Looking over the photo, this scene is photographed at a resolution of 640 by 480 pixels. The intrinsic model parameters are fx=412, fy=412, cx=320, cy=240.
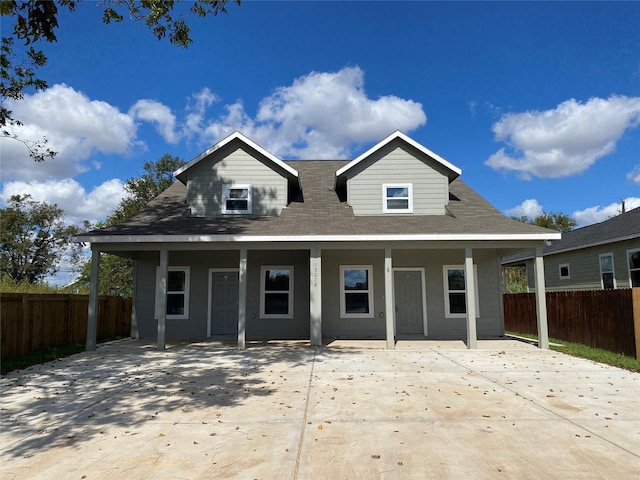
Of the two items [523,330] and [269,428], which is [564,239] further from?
[269,428]

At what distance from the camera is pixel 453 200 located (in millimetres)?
14383

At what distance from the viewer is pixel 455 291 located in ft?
44.5

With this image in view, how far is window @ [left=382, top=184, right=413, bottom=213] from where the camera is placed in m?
13.4

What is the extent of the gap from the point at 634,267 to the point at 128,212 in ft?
97.8

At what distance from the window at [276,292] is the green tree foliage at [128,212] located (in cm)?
1864

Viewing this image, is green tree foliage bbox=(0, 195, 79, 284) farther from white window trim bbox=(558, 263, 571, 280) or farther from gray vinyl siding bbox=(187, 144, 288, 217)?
white window trim bbox=(558, 263, 571, 280)

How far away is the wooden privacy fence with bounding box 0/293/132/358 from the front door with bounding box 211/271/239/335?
365 centimetres

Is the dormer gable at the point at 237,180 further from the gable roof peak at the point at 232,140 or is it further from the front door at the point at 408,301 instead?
the front door at the point at 408,301

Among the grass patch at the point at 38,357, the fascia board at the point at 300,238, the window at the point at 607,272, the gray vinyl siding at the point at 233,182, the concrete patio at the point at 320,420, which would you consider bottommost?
the concrete patio at the point at 320,420

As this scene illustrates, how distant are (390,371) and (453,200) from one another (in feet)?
26.5

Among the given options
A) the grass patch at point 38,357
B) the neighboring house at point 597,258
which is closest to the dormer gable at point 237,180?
the grass patch at point 38,357

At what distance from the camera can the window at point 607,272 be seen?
16.1 metres

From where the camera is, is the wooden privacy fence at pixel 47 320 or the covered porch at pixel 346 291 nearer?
the wooden privacy fence at pixel 47 320

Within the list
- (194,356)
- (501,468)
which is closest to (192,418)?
(501,468)
